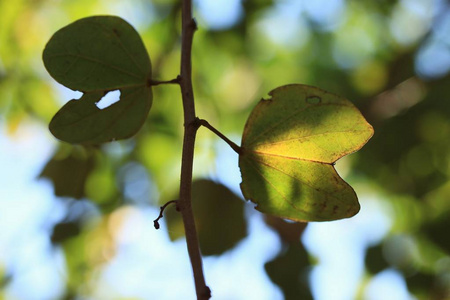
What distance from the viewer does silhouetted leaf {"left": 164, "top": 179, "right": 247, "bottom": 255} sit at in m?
1.24

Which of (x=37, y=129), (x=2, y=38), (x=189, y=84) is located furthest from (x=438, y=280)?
(x=2, y=38)

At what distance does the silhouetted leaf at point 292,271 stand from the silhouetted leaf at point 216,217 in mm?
121

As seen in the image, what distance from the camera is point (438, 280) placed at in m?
1.38

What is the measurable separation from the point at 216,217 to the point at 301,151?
646mm

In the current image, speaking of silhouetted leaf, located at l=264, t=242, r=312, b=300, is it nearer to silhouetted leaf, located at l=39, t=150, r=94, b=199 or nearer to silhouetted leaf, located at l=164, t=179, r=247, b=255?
silhouetted leaf, located at l=164, t=179, r=247, b=255

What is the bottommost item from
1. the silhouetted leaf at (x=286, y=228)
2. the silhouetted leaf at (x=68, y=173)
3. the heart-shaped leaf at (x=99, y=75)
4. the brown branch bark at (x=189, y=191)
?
the brown branch bark at (x=189, y=191)

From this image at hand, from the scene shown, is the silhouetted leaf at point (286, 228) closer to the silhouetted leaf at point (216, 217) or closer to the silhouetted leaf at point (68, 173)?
the silhouetted leaf at point (216, 217)

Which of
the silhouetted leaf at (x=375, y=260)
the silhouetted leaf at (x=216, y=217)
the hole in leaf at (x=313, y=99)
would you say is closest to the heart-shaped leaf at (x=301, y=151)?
the hole in leaf at (x=313, y=99)

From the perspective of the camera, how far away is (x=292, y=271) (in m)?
1.32

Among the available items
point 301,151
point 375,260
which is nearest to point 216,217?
point 375,260

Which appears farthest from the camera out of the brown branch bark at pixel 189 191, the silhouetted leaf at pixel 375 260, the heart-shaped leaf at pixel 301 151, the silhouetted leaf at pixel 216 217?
the silhouetted leaf at pixel 375 260

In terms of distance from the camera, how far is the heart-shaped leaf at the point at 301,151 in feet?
2.06

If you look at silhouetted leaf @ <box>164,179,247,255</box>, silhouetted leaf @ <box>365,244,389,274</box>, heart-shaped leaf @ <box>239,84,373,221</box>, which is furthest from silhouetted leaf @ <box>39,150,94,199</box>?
heart-shaped leaf @ <box>239,84,373,221</box>

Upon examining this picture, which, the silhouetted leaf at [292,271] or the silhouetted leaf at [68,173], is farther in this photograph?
the silhouetted leaf at [68,173]
